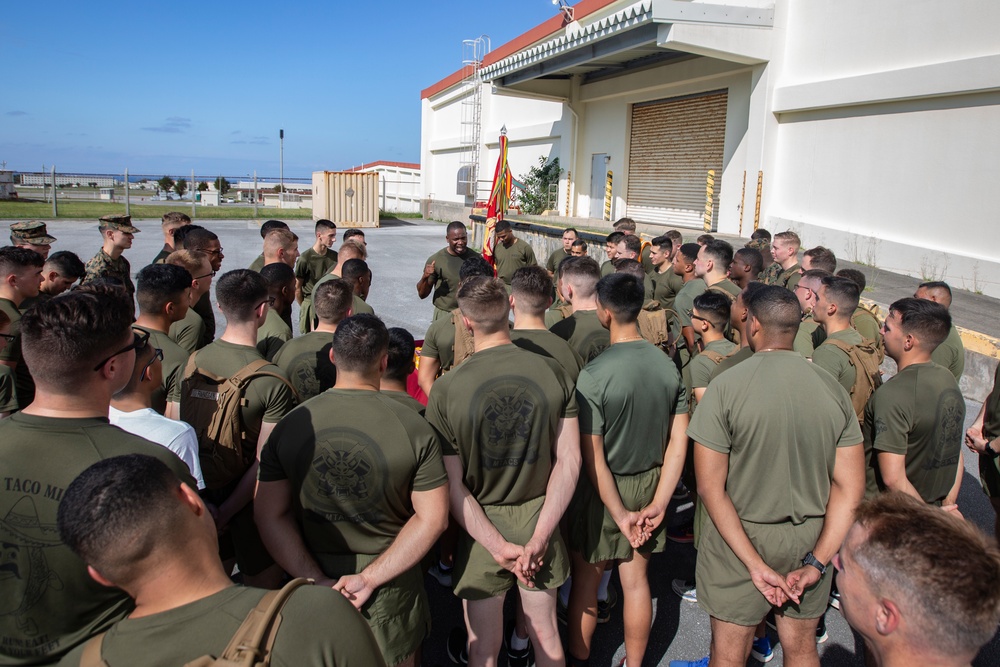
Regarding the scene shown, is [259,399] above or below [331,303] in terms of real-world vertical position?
below

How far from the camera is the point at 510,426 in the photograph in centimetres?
287

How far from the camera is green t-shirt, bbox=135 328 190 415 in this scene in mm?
3305

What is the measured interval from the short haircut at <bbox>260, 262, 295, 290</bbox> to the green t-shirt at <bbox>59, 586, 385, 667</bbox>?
378 centimetres

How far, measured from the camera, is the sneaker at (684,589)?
13.4 ft

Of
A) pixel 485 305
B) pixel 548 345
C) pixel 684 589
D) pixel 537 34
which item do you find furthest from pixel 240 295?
pixel 537 34

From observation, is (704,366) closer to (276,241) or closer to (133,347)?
(133,347)

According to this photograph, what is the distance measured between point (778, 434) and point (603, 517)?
1006 mm

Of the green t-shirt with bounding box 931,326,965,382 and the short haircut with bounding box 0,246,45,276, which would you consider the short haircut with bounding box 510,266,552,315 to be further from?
the short haircut with bounding box 0,246,45,276

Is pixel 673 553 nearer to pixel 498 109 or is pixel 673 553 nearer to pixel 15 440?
pixel 15 440

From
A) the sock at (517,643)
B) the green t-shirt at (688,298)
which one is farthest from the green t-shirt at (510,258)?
the sock at (517,643)

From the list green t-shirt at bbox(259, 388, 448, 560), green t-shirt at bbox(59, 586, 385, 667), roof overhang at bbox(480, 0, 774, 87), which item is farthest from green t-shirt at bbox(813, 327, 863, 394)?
roof overhang at bbox(480, 0, 774, 87)

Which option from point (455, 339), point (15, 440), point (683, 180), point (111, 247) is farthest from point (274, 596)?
point (683, 180)

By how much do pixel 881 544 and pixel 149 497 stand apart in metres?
1.73

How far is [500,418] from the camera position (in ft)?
9.38
